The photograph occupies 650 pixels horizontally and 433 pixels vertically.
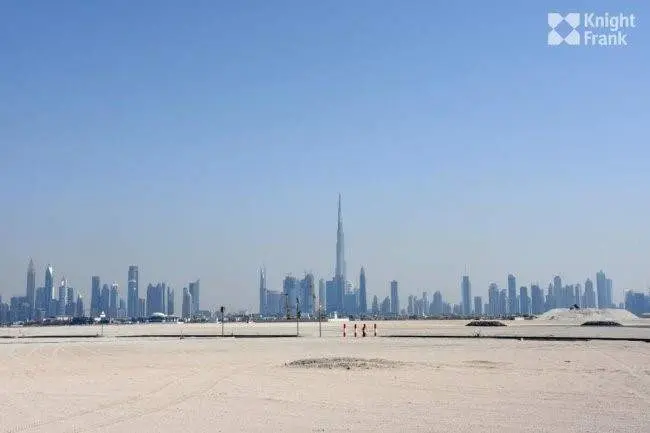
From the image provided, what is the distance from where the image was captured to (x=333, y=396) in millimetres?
17734

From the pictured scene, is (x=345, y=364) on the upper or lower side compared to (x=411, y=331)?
upper

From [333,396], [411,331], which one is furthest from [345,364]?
[411,331]

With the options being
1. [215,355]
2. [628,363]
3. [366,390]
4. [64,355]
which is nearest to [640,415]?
[366,390]

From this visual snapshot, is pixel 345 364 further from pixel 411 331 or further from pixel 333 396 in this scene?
pixel 411 331

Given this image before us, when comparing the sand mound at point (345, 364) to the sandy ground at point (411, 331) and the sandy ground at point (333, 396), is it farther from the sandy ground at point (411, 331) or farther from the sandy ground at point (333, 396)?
the sandy ground at point (411, 331)

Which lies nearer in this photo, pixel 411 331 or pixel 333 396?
pixel 333 396

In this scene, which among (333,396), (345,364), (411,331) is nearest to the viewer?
(333,396)

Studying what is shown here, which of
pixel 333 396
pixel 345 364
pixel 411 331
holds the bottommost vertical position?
pixel 411 331

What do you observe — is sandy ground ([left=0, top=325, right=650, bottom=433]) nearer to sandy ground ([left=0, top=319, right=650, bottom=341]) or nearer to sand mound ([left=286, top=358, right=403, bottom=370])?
sand mound ([left=286, top=358, right=403, bottom=370])

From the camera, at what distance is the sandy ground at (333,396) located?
13656 millimetres

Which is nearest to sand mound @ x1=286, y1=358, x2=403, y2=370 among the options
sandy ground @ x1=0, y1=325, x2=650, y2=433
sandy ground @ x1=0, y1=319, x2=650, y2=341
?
sandy ground @ x1=0, y1=325, x2=650, y2=433

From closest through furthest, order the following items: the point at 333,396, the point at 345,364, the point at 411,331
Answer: the point at 333,396, the point at 345,364, the point at 411,331

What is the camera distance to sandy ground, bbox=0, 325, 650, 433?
44.8 feet

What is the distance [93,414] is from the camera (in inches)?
595
